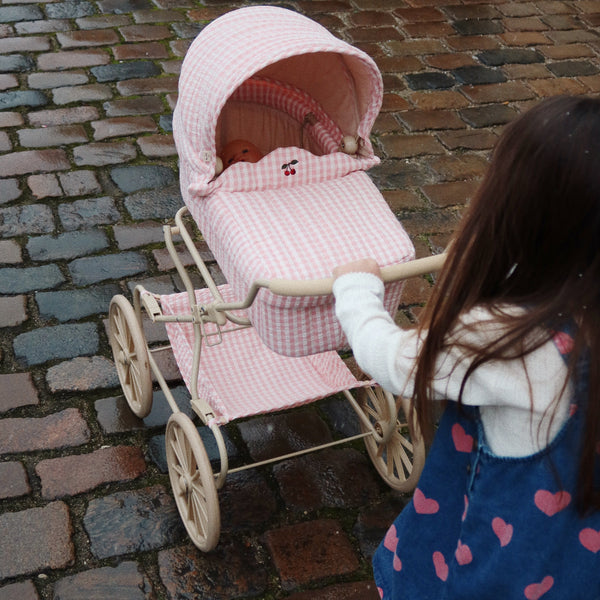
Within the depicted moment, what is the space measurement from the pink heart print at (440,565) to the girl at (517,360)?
0.05 m

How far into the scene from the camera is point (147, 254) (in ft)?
11.2

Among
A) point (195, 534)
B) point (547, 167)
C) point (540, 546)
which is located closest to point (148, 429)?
point (195, 534)

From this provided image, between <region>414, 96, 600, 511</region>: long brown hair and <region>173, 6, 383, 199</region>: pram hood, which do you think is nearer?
<region>414, 96, 600, 511</region>: long brown hair

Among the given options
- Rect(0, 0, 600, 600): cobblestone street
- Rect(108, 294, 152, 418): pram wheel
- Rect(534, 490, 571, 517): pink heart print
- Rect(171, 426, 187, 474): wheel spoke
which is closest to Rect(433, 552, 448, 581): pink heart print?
Rect(534, 490, 571, 517): pink heart print

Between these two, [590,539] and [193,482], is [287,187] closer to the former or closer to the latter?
[193,482]

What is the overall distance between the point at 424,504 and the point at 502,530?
0.70 feet

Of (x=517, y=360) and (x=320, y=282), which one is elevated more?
(x=517, y=360)

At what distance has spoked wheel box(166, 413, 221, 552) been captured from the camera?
2.21m

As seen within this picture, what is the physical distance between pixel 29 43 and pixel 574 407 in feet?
13.0

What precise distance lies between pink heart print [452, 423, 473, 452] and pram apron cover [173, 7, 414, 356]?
46 cm

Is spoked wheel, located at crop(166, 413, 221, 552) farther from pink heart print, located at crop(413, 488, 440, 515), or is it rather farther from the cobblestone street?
pink heart print, located at crop(413, 488, 440, 515)

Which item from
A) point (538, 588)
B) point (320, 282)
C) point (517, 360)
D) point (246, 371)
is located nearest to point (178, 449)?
point (246, 371)

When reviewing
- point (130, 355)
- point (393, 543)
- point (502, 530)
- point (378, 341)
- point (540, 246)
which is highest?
point (540, 246)

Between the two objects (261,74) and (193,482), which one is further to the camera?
(261,74)
